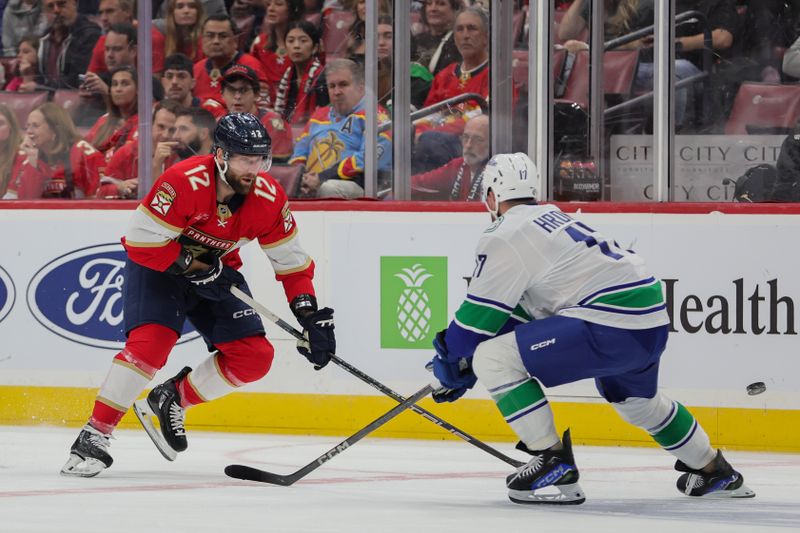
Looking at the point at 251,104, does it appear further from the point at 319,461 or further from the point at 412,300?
the point at 319,461

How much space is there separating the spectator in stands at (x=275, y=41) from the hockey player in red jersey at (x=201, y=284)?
163cm

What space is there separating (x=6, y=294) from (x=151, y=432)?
4.73 feet

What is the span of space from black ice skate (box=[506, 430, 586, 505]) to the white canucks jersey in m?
0.33

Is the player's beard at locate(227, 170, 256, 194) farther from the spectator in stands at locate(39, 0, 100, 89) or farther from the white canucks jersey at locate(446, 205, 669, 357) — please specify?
the spectator in stands at locate(39, 0, 100, 89)

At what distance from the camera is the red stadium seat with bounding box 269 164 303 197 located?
591 centimetres

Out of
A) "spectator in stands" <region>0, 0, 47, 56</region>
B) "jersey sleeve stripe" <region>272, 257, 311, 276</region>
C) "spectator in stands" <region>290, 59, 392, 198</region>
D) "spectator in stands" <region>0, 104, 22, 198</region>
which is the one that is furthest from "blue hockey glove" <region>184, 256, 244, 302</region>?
"spectator in stands" <region>0, 0, 47, 56</region>

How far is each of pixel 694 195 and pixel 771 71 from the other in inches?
21.3

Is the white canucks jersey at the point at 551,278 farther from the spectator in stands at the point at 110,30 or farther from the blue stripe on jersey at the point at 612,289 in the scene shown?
the spectator in stands at the point at 110,30

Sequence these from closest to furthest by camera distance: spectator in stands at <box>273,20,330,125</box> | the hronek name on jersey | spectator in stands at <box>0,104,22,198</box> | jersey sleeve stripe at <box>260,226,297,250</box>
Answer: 1. jersey sleeve stripe at <box>260,226,297,250</box>
2. the hronek name on jersey
3. spectator in stands at <box>273,20,330,125</box>
4. spectator in stands at <box>0,104,22,198</box>

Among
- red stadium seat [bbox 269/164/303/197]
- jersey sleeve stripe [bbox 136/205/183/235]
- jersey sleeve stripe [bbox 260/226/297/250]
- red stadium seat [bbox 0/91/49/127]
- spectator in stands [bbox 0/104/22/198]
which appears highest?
red stadium seat [bbox 0/91/49/127]

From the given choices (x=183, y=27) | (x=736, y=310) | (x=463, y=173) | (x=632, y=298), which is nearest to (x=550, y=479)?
(x=632, y=298)

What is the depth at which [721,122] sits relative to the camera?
17.9 feet

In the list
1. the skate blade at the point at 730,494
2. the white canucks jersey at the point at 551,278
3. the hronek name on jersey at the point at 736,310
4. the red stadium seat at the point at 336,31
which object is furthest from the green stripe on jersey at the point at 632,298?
the red stadium seat at the point at 336,31

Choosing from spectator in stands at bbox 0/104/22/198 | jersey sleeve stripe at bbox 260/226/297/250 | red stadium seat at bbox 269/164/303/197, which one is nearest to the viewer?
jersey sleeve stripe at bbox 260/226/297/250
